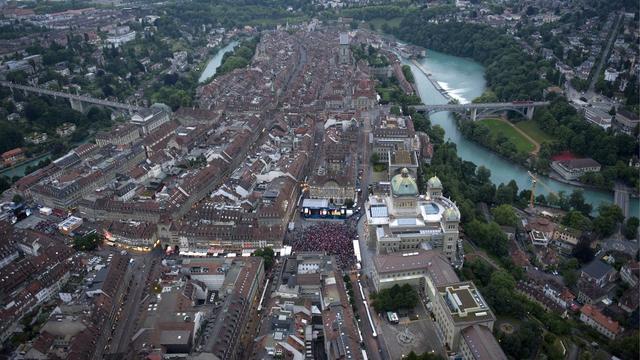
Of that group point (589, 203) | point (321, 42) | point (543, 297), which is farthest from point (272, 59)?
point (543, 297)

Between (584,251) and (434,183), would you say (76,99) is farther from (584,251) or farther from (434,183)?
(584,251)

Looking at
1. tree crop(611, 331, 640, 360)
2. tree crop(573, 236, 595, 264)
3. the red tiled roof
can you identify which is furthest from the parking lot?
tree crop(573, 236, 595, 264)

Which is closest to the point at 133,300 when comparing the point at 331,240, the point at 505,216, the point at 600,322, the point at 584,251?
the point at 331,240

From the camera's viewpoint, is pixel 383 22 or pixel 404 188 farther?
pixel 383 22

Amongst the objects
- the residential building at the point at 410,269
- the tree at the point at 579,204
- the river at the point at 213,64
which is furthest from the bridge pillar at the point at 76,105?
the tree at the point at 579,204

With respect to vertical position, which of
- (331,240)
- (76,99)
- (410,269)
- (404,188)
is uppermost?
(404,188)

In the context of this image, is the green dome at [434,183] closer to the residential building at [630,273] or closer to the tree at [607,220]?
the tree at [607,220]
